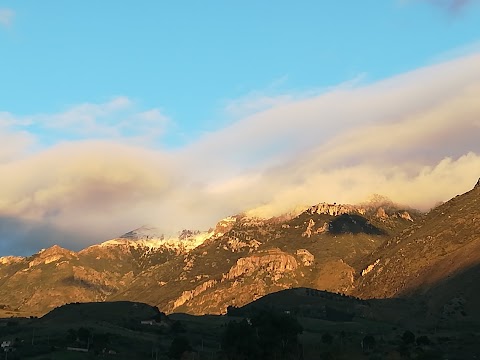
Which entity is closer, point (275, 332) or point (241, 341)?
point (241, 341)

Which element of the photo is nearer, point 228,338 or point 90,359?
point 228,338

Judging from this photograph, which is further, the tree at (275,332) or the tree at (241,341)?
the tree at (275,332)

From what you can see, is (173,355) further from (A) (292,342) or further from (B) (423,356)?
(B) (423,356)

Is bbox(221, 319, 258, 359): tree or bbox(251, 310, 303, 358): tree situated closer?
bbox(221, 319, 258, 359): tree

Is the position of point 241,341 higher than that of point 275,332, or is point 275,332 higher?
point 241,341

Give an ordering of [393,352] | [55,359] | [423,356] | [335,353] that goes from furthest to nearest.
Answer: [55,359] → [393,352] → [423,356] → [335,353]

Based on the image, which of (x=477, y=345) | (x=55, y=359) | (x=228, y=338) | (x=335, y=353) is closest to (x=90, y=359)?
(x=55, y=359)

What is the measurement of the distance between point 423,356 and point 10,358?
115 meters

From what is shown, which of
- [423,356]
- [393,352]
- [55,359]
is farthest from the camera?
[55,359]

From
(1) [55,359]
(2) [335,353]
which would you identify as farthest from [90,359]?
(2) [335,353]

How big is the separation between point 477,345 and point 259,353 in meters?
75.2

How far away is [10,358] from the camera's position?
196000 mm

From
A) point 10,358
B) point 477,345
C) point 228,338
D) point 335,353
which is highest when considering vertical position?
point 10,358

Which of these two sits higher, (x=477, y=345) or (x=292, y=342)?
(x=292, y=342)
